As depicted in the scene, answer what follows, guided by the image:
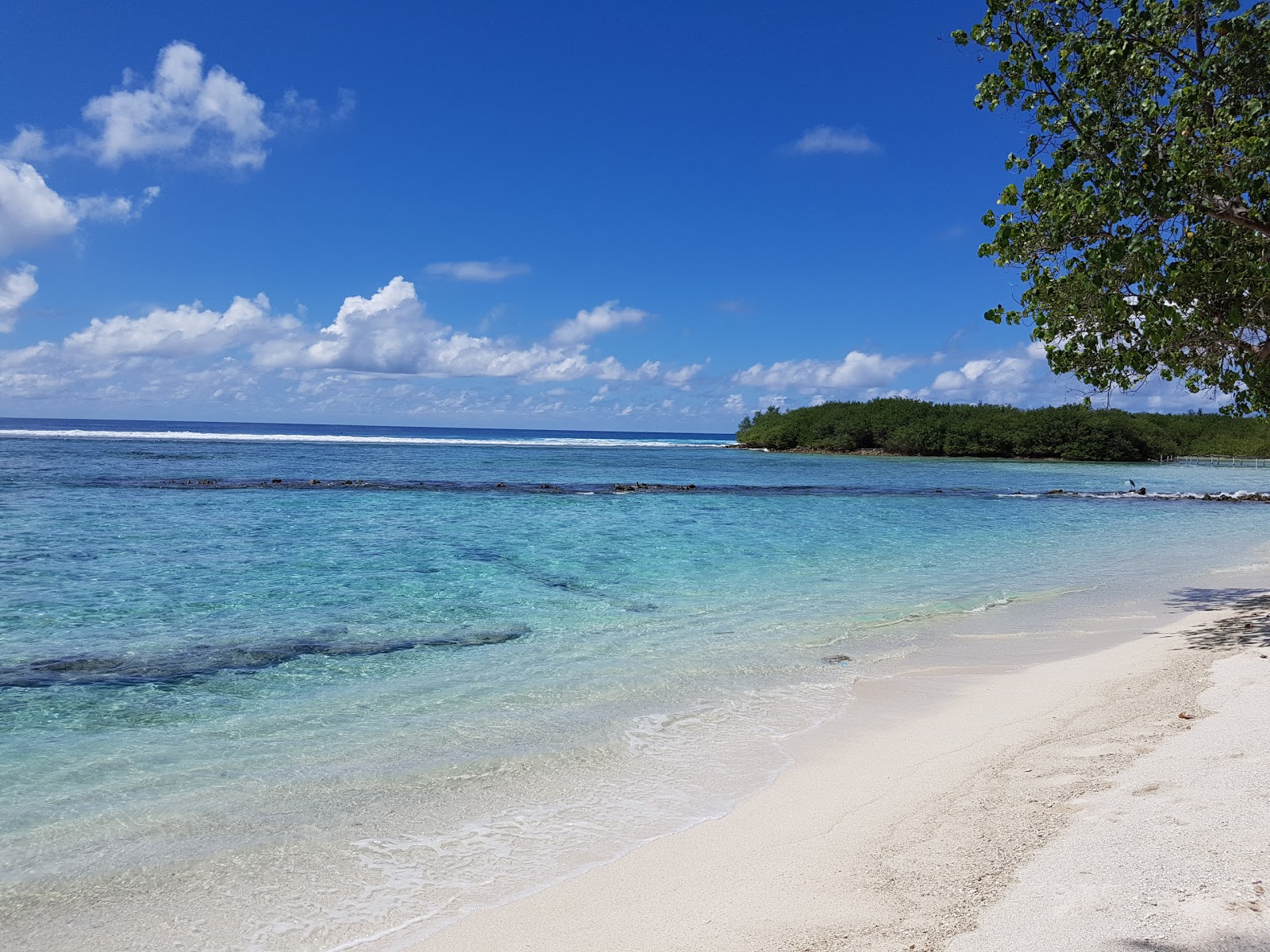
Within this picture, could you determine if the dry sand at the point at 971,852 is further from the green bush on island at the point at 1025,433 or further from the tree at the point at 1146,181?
the green bush on island at the point at 1025,433

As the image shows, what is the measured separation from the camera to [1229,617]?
35.6ft

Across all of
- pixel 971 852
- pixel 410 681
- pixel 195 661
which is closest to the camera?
pixel 971 852

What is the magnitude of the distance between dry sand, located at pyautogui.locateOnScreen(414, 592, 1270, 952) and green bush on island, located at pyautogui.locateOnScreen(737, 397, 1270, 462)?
3400 inches

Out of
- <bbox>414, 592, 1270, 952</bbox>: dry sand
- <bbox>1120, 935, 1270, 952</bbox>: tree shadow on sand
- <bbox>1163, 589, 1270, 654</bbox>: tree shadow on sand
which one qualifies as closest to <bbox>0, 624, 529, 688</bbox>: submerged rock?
<bbox>414, 592, 1270, 952</bbox>: dry sand

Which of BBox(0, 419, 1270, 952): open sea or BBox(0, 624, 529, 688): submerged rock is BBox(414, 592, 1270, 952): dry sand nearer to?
BBox(0, 419, 1270, 952): open sea

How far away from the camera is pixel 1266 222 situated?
8.69m

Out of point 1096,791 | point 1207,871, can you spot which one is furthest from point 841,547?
point 1207,871

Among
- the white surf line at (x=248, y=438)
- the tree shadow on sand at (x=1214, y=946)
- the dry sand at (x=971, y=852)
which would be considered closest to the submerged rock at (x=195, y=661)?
the dry sand at (x=971, y=852)

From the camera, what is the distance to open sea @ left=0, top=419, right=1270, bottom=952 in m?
4.43

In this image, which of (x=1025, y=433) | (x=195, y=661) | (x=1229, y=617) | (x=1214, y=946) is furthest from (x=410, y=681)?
(x=1025, y=433)

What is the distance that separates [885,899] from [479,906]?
2.03 metres

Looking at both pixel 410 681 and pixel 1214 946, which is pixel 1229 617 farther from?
pixel 410 681

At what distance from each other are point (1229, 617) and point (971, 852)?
30.2 feet

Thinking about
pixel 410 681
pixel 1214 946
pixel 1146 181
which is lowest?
pixel 410 681
